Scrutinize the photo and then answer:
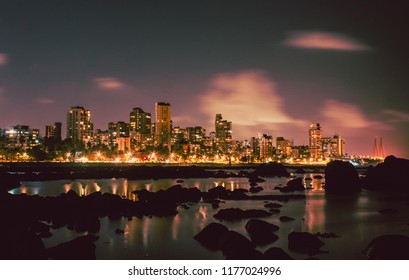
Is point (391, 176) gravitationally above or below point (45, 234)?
above

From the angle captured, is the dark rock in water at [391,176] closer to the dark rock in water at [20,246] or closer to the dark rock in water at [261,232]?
the dark rock in water at [261,232]

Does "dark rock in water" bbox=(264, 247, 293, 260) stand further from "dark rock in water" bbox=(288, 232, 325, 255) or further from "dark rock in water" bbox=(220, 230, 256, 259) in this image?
"dark rock in water" bbox=(288, 232, 325, 255)

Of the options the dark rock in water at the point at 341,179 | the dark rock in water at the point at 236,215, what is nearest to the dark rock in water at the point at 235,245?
the dark rock in water at the point at 236,215

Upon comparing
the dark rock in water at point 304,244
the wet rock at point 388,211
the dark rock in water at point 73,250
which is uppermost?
the dark rock in water at point 73,250

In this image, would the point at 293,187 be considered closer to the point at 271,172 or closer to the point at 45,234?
the point at 45,234

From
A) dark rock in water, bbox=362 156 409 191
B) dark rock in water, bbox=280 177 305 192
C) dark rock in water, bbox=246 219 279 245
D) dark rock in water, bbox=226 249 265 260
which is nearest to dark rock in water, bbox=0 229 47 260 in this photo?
dark rock in water, bbox=226 249 265 260

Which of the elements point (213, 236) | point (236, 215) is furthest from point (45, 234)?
point (236, 215)
